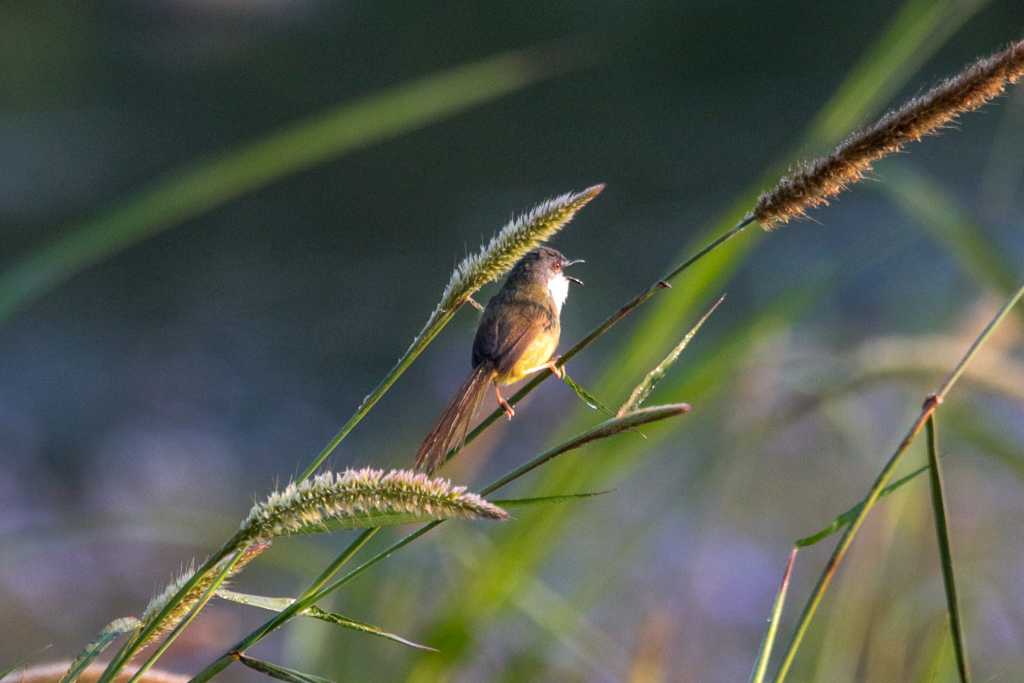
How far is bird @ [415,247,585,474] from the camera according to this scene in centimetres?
275

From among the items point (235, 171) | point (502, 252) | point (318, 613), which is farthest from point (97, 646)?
point (235, 171)

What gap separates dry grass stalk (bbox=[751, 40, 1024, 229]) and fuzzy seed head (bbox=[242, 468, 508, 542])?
594mm

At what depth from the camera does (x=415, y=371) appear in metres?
11.3

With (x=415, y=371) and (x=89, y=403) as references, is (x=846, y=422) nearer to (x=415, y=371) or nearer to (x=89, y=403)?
(x=415, y=371)

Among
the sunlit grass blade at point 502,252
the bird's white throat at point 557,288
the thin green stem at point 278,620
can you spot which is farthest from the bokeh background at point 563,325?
the thin green stem at point 278,620

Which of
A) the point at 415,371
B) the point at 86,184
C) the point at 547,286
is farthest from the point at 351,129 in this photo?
the point at 86,184

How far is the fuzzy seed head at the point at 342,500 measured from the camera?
4.32 ft

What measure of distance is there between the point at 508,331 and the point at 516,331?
22 millimetres

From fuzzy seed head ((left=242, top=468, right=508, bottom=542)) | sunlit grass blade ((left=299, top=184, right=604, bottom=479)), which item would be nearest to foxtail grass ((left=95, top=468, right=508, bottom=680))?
fuzzy seed head ((left=242, top=468, right=508, bottom=542))

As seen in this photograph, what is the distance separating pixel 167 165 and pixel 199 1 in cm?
535

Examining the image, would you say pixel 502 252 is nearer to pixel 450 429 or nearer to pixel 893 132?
pixel 893 132

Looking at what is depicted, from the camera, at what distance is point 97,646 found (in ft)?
5.00

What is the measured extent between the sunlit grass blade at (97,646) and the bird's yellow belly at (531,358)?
1.58 m

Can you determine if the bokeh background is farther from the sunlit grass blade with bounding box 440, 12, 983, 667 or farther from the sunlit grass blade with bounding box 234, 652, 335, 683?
the sunlit grass blade with bounding box 234, 652, 335, 683
